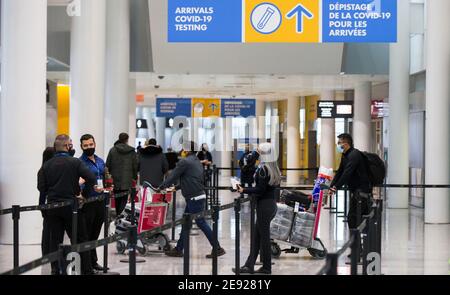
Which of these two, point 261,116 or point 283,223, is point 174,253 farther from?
point 261,116

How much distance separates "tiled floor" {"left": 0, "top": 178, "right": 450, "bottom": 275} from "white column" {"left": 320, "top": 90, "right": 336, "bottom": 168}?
14.2 meters

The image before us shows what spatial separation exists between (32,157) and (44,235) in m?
3.93

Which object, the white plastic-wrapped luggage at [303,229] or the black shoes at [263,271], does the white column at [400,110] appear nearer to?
the white plastic-wrapped luggage at [303,229]

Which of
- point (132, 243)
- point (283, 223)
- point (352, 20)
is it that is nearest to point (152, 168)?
point (352, 20)

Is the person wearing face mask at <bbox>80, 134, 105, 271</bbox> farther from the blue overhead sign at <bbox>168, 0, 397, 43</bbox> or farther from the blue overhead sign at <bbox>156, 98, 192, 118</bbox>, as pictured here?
the blue overhead sign at <bbox>156, 98, 192, 118</bbox>

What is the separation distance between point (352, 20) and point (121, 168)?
554 cm

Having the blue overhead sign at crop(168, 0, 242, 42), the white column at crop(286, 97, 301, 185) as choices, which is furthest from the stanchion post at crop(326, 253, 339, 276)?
the white column at crop(286, 97, 301, 185)

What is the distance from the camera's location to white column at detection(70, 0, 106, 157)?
16.8m

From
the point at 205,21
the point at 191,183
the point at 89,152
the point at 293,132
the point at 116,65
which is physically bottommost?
the point at 191,183

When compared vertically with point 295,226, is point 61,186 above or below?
above

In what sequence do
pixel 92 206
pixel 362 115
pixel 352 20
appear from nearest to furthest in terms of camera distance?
pixel 92 206, pixel 352 20, pixel 362 115

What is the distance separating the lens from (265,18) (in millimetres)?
18406
